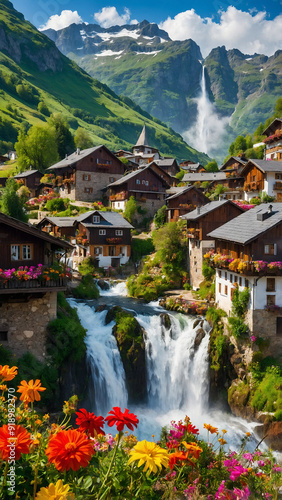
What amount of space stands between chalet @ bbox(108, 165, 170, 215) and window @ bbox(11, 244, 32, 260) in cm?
3797

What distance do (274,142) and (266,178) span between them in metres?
16.0

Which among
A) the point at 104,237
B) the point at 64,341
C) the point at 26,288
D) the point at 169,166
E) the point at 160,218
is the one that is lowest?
the point at 64,341

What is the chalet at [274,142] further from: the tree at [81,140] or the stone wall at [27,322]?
the stone wall at [27,322]

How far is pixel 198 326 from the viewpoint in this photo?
29.0 metres

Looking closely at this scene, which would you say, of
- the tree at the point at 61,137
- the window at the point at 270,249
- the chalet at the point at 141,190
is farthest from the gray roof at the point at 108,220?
the tree at the point at 61,137

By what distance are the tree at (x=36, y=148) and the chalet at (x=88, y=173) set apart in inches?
532

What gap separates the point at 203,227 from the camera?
39.9 metres

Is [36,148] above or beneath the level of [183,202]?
above

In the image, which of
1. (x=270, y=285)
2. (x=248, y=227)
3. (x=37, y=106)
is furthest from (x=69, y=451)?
(x=37, y=106)

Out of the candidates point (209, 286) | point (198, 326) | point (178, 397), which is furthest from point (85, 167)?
point (178, 397)

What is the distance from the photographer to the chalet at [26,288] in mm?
19609

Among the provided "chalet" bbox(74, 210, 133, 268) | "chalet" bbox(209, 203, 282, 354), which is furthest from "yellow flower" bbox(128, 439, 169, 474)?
"chalet" bbox(74, 210, 133, 268)

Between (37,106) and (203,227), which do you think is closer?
(203,227)

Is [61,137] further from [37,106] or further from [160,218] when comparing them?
[37,106]
